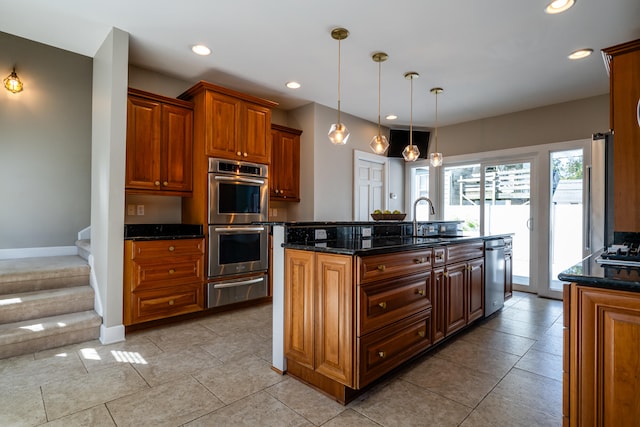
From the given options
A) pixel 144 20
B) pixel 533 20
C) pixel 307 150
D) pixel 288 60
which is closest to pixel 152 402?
pixel 144 20

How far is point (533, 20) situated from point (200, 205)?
354cm

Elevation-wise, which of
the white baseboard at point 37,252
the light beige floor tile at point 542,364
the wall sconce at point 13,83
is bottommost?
the light beige floor tile at point 542,364

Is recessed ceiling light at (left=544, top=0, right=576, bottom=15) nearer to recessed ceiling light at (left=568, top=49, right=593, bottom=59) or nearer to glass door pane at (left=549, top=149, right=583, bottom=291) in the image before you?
recessed ceiling light at (left=568, top=49, right=593, bottom=59)

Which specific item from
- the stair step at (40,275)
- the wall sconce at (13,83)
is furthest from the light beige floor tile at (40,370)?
the wall sconce at (13,83)

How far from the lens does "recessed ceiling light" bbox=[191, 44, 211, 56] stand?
3.13m

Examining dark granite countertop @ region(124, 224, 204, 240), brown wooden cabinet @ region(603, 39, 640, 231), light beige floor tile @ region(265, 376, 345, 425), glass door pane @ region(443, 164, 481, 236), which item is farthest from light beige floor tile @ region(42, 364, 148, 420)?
glass door pane @ region(443, 164, 481, 236)

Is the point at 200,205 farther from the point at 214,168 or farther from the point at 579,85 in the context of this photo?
the point at 579,85

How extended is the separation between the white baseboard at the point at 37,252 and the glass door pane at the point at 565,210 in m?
6.65

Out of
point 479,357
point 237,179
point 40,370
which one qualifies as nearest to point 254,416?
point 40,370

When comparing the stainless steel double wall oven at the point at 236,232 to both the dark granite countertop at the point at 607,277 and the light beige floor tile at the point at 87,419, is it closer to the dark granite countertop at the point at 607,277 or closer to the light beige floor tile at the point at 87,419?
the light beige floor tile at the point at 87,419

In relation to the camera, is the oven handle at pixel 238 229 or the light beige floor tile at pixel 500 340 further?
the oven handle at pixel 238 229

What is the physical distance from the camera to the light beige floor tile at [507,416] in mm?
1714

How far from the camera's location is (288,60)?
3439 mm

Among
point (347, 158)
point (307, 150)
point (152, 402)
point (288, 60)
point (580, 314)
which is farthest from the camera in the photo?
point (347, 158)
